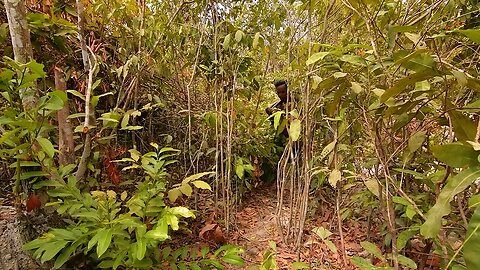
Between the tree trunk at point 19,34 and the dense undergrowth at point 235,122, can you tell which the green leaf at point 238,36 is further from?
the tree trunk at point 19,34

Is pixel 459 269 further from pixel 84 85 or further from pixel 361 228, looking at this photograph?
pixel 84 85

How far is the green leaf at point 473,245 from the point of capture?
54 cm

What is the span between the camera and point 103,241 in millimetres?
1115

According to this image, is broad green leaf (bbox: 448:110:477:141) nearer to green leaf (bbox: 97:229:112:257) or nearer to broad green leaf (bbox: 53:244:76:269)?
green leaf (bbox: 97:229:112:257)

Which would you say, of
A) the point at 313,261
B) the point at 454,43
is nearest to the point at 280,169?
the point at 313,261

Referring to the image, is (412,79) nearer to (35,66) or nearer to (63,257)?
(35,66)

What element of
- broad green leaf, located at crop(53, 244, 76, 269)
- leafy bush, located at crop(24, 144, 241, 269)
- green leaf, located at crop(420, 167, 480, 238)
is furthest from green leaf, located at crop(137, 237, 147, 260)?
green leaf, located at crop(420, 167, 480, 238)

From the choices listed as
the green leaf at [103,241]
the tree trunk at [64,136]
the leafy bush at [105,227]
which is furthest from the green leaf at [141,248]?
the tree trunk at [64,136]

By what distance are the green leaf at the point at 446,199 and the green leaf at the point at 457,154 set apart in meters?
0.02

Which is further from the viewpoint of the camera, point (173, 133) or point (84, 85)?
point (173, 133)

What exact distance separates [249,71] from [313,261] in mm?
1310

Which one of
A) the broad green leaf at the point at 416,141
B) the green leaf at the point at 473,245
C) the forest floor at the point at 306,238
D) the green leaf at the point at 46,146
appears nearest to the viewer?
the green leaf at the point at 473,245

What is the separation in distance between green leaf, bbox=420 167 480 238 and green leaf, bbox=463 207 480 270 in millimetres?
70

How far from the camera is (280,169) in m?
2.31
